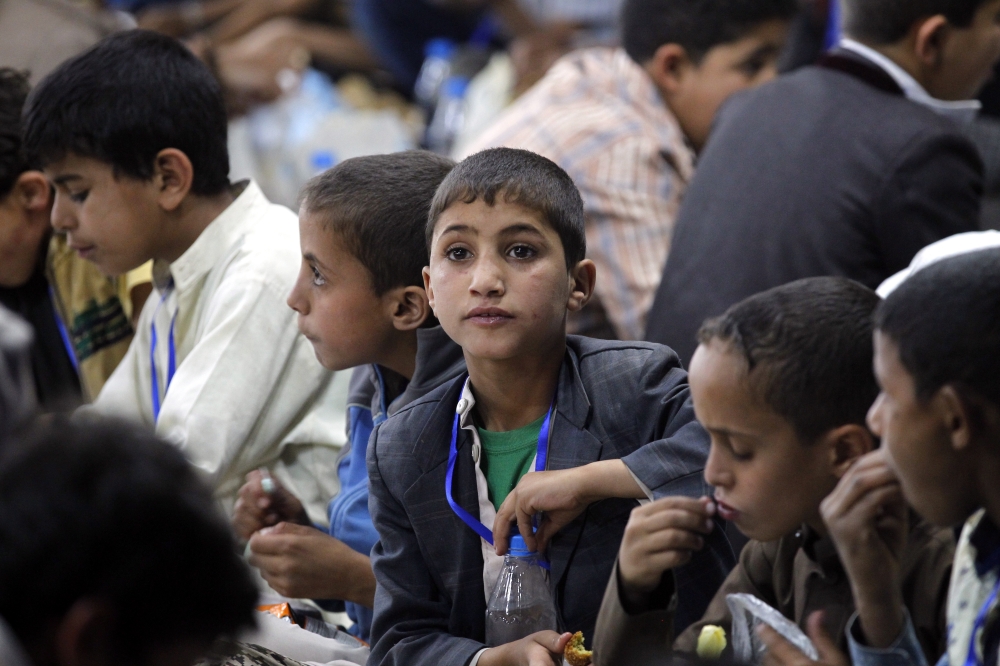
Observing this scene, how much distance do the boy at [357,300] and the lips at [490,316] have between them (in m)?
0.28

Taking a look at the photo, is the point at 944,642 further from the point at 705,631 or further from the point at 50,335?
the point at 50,335

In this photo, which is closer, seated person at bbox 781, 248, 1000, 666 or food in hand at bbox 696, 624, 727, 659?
seated person at bbox 781, 248, 1000, 666

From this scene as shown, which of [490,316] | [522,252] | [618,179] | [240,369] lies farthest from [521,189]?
[618,179]

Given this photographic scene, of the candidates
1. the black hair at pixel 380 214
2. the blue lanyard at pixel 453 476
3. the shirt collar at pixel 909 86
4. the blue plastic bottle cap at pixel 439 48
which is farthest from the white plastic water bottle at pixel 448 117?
the blue lanyard at pixel 453 476

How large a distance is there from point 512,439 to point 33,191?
62.5 inches

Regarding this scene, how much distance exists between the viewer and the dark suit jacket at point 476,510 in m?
1.84

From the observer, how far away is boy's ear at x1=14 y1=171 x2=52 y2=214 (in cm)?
290

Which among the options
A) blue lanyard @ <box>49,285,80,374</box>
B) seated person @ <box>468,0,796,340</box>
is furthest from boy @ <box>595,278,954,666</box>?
blue lanyard @ <box>49,285,80,374</box>

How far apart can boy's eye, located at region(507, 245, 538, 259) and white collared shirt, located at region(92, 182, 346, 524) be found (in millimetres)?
781

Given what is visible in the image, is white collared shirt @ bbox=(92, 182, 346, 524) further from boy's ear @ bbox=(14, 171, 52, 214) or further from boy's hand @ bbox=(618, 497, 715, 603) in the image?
boy's hand @ bbox=(618, 497, 715, 603)

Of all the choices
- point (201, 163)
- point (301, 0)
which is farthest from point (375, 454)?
point (301, 0)

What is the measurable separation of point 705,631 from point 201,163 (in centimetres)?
160

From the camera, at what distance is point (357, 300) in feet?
7.11

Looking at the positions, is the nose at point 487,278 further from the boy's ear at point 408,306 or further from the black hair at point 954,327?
the black hair at point 954,327
